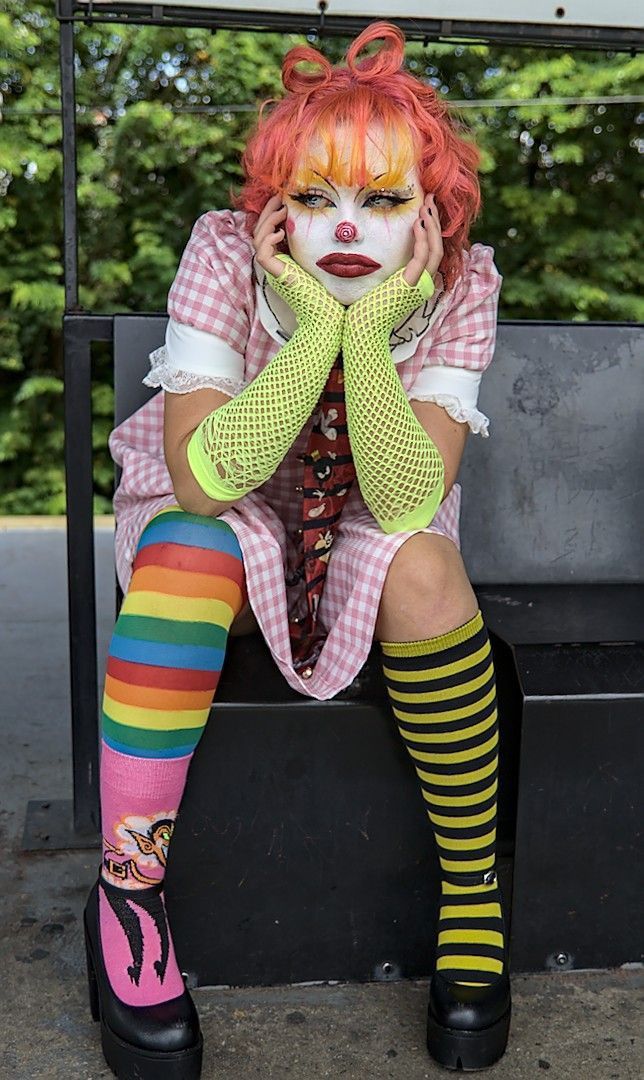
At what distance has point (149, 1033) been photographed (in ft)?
4.30

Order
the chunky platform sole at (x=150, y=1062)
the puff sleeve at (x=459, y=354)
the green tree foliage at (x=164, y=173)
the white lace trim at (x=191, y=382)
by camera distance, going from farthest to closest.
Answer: the green tree foliage at (x=164, y=173)
the puff sleeve at (x=459, y=354)
the white lace trim at (x=191, y=382)
the chunky platform sole at (x=150, y=1062)

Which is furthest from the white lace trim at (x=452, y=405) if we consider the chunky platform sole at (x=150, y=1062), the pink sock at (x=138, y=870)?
the chunky platform sole at (x=150, y=1062)

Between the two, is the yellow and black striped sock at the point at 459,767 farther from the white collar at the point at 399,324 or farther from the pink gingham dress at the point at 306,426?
the white collar at the point at 399,324

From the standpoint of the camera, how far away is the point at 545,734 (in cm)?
148

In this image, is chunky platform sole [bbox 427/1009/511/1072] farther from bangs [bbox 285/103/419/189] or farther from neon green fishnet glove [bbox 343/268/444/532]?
bangs [bbox 285/103/419/189]

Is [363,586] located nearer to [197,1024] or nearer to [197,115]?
[197,1024]

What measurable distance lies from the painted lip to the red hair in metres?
0.09

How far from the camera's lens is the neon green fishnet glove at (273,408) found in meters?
1.33

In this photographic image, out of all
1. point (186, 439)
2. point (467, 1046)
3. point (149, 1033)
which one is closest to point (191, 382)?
point (186, 439)

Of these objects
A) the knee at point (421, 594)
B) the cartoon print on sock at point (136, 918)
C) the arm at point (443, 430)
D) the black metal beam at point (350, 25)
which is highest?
the black metal beam at point (350, 25)

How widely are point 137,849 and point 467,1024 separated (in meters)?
0.46

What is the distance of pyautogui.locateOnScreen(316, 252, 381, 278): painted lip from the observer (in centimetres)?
137

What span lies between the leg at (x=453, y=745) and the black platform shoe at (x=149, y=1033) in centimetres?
31

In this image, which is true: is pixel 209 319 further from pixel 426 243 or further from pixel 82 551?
pixel 82 551
